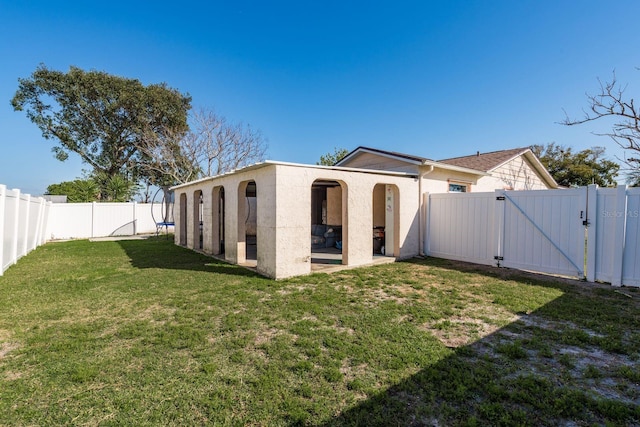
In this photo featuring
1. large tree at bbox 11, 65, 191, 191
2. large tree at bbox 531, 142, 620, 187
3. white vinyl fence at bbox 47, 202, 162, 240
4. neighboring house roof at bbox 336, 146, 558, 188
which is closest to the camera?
neighboring house roof at bbox 336, 146, 558, 188

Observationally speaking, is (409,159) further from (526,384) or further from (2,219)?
(2,219)

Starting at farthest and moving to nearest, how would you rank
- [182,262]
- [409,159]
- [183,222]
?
[183,222], [409,159], [182,262]

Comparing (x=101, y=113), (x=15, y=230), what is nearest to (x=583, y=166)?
(x=15, y=230)

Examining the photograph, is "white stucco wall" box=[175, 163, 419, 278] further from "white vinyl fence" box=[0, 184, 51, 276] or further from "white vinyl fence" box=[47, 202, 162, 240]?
"white vinyl fence" box=[47, 202, 162, 240]

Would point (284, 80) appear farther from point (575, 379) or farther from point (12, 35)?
point (575, 379)

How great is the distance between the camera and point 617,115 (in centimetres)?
1034

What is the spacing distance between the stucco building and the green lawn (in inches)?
57.5

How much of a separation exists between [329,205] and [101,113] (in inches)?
812

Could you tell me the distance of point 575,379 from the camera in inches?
106

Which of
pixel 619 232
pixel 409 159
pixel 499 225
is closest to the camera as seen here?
pixel 619 232

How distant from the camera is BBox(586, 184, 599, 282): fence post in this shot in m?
6.09

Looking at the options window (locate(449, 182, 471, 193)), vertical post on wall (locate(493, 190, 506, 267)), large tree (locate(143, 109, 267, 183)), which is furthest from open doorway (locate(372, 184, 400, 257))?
large tree (locate(143, 109, 267, 183))

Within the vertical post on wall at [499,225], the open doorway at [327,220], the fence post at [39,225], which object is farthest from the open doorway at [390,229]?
the fence post at [39,225]

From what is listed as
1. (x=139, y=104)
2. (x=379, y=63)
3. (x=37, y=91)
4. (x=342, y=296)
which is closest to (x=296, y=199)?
(x=342, y=296)
